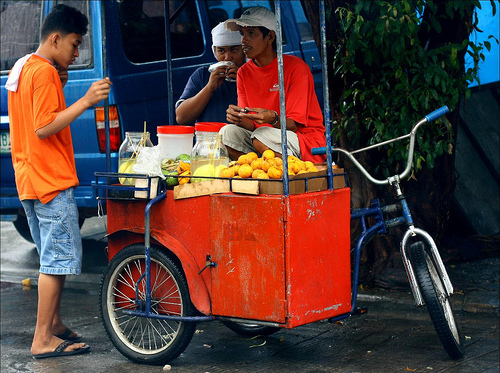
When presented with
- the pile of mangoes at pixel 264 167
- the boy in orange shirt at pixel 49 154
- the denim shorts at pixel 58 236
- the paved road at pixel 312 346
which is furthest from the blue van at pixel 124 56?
the pile of mangoes at pixel 264 167

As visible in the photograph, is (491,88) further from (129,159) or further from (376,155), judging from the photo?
(129,159)

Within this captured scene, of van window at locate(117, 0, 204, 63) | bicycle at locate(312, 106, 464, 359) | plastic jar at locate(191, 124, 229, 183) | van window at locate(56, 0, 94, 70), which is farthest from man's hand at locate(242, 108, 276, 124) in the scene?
van window at locate(56, 0, 94, 70)

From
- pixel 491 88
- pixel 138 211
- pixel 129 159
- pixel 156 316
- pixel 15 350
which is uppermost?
pixel 491 88

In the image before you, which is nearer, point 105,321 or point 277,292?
point 277,292

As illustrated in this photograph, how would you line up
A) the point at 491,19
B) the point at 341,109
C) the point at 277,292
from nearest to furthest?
the point at 277,292 → the point at 341,109 → the point at 491,19

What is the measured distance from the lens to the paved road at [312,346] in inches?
181

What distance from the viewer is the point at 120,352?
Result: 4730mm

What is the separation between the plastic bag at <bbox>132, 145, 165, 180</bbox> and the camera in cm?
459

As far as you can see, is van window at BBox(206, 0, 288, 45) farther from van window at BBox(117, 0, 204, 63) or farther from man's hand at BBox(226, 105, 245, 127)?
man's hand at BBox(226, 105, 245, 127)

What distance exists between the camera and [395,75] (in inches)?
226

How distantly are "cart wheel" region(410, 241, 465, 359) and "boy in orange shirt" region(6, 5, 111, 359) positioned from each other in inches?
80.6

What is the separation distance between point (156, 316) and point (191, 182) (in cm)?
80

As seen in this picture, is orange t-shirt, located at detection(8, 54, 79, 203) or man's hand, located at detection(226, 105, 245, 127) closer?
man's hand, located at detection(226, 105, 245, 127)

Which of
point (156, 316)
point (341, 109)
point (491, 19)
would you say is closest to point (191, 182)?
point (156, 316)
